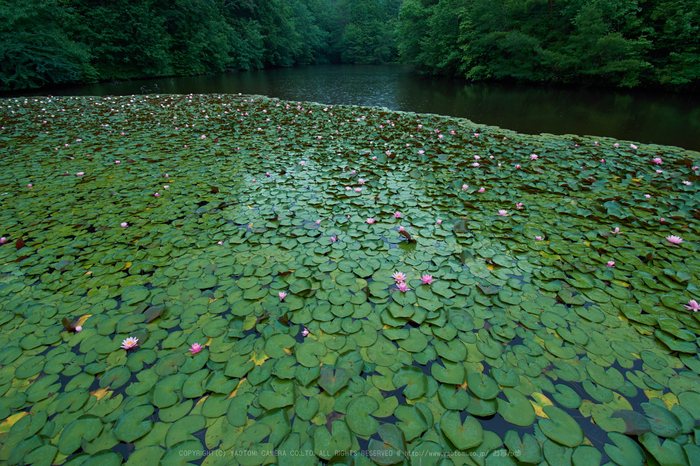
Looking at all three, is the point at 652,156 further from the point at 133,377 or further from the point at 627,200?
the point at 133,377

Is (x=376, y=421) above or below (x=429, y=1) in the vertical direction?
below

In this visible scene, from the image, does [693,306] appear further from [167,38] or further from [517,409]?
[167,38]

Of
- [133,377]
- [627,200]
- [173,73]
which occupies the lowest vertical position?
[133,377]

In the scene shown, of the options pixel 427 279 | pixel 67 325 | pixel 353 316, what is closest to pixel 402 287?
pixel 427 279

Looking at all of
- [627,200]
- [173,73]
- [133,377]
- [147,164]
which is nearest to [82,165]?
[147,164]

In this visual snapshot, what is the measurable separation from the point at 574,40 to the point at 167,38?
25.9 metres

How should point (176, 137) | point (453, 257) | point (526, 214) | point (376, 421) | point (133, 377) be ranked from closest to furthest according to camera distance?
point (376, 421) < point (133, 377) < point (453, 257) < point (526, 214) < point (176, 137)

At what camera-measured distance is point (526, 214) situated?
3268 millimetres

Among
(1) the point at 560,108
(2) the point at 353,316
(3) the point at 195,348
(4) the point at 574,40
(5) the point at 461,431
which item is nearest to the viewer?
(5) the point at 461,431

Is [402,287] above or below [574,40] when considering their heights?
below

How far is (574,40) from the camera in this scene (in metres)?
13.1

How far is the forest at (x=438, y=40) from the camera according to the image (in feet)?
39.3

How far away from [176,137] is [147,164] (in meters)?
1.65

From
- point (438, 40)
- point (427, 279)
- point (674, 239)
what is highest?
point (438, 40)
